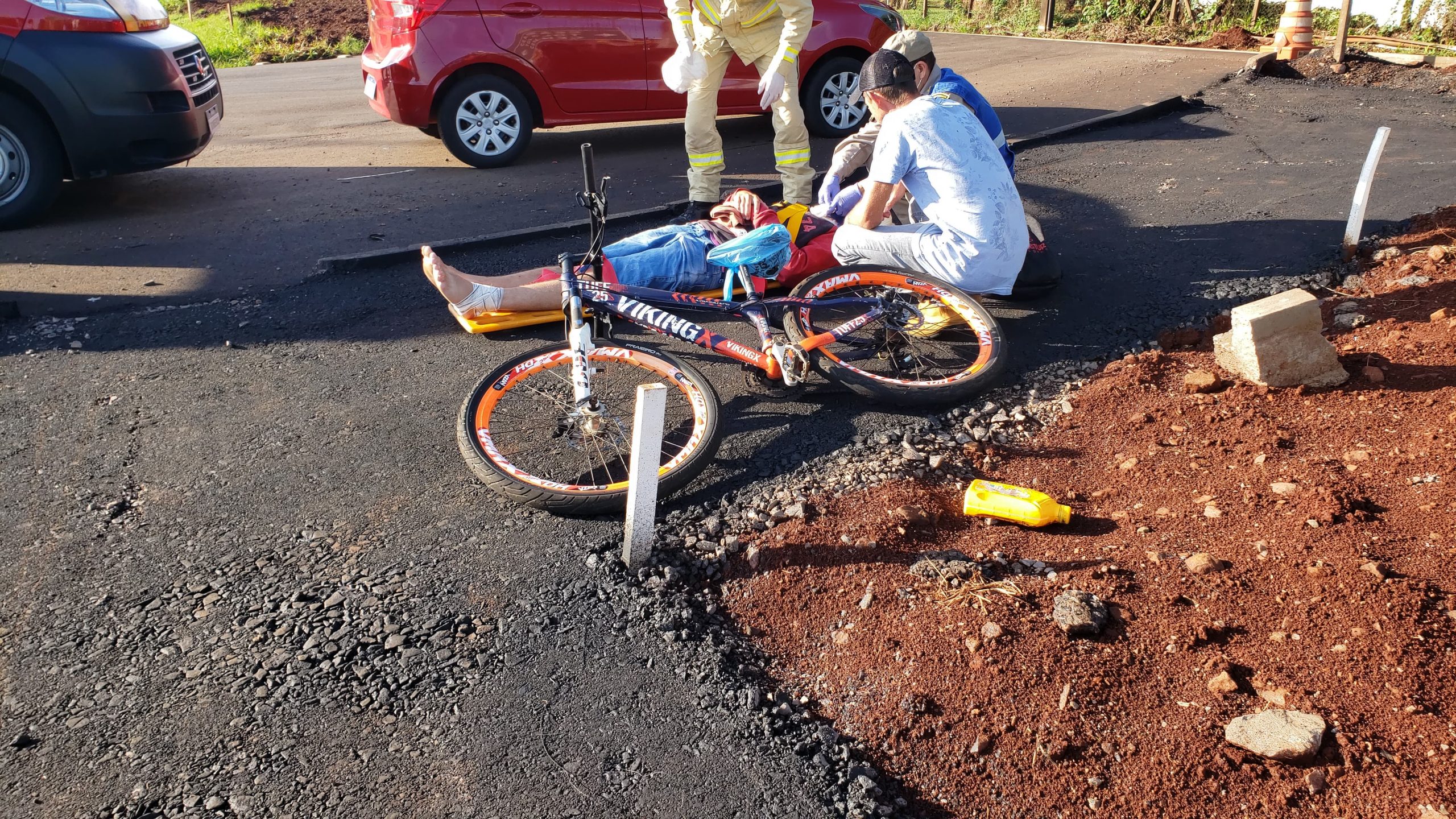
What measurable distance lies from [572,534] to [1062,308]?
3.34 meters

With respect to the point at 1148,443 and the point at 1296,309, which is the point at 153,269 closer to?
the point at 1148,443

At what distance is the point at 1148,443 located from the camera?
4230mm

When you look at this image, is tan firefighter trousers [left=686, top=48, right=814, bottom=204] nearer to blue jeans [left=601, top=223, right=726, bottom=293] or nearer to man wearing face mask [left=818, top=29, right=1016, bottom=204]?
man wearing face mask [left=818, top=29, right=1016, bottom=204]

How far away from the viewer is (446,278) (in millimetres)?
4918

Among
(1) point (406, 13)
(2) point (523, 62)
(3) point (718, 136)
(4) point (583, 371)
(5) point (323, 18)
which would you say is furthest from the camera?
(5) point (323, 18)

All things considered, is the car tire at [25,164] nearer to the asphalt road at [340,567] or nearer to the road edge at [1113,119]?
the asphalt road at [340,567]

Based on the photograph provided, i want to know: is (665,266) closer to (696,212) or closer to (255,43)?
(696,212)

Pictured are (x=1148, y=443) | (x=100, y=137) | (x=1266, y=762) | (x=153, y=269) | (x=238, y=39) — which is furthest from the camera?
(x=238, y=39)

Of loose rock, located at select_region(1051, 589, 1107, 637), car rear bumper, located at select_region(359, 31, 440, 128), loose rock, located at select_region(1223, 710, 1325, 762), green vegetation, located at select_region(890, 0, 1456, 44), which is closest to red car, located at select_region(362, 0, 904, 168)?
car rear bumper, located at select_region(359, 31, 440, 128)

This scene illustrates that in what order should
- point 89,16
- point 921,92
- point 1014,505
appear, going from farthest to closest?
point 89,16 < point 921,92 < point 1014,505

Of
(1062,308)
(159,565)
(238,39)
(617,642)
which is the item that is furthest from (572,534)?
(238,39)

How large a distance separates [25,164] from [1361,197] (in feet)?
28.7

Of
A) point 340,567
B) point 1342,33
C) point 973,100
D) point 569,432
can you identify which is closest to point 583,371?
point 569,432

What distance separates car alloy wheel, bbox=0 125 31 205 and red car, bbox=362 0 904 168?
2.59 metres
